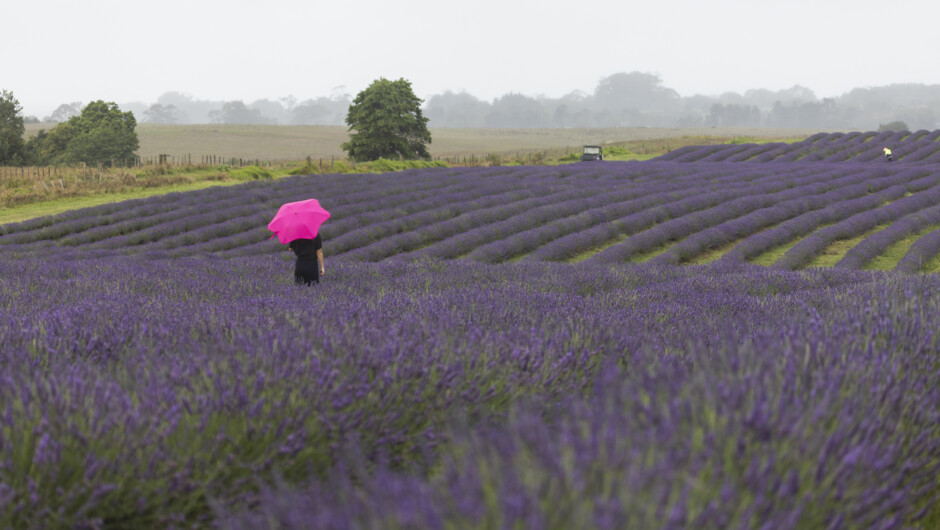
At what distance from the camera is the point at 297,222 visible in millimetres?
6492

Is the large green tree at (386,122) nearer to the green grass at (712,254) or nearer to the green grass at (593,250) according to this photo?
the green grass at (593,250)

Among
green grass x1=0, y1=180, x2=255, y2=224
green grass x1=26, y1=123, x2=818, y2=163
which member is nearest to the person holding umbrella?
green grass x1=0, y1=180, x2=255, y2=224

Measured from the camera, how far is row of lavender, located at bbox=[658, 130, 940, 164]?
32.3 metres

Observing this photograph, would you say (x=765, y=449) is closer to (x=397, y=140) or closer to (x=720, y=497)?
(x=720, y=497)

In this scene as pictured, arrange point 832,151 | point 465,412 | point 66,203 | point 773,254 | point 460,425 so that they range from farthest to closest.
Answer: point 832,151, point 66,203, point 773,254, point 465,412, point 460,425

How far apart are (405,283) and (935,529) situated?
4.71m

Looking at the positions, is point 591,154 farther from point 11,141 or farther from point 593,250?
point 11,141

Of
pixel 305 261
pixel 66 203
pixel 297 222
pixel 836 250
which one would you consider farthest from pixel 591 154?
pixel 297 222

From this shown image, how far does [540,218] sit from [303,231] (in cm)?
995

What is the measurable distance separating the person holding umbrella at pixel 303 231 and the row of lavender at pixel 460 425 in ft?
10.1

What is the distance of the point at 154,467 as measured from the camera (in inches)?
68.4

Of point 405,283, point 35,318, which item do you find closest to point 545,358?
point 35,318

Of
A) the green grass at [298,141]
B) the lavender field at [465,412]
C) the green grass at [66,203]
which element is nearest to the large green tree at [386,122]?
the green grass at [298,141]

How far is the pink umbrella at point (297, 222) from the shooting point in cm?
645
